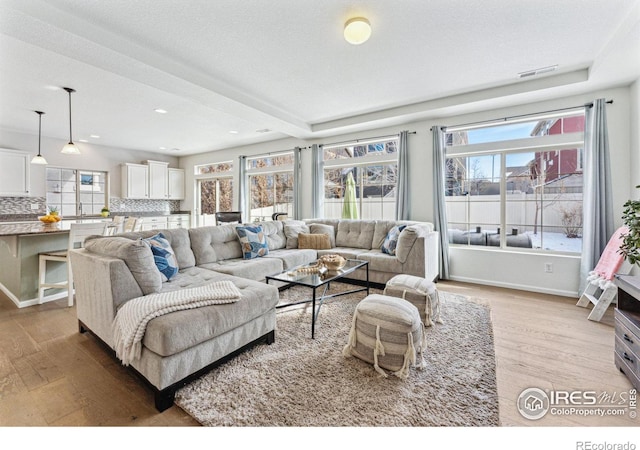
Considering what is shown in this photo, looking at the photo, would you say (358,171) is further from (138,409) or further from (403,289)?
(138,409)

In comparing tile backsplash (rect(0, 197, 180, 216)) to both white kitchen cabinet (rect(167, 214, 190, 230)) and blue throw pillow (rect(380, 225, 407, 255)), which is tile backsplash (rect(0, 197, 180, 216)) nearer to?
white kitchen cabinet (rect(167, 214, 190, 230))

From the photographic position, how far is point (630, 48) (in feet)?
7.82

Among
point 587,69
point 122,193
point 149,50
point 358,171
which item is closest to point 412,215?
point 358,171

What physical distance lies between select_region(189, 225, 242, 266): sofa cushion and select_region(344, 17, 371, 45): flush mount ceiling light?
8.37 feet

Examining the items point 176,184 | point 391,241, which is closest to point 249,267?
point 391,241

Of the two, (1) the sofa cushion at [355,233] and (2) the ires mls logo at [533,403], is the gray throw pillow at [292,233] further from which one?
(2) the ires mls logo at [533,403]

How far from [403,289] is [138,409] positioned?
2.10 meters

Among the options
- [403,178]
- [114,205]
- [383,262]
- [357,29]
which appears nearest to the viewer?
[357,29]

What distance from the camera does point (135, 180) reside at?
679 centimetres

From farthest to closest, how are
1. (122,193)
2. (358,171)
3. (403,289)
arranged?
(122,193)
(358,171)
(403,289)

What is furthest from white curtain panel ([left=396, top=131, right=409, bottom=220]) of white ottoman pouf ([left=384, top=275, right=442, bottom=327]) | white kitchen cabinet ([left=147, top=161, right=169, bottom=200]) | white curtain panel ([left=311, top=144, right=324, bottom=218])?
white kitchen cabinet ([left=147, top=161, right=169, bottom=200])

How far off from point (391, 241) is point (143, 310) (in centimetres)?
305

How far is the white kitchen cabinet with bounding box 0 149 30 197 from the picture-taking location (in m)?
4.93

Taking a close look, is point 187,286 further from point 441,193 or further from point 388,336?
point 441,193
